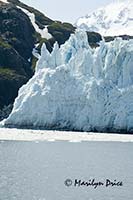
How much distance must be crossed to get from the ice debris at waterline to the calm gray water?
505 inches

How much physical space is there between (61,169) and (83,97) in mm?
36790

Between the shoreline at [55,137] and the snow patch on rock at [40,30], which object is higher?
the snow patch on rock at [40,30]

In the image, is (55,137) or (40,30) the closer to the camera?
(55,137)

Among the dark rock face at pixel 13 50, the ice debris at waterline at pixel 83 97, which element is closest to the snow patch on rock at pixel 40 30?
the dark rock face at pixel 13 50

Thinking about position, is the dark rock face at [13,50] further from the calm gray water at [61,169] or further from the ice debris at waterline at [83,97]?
the calm gray water at [61,169]

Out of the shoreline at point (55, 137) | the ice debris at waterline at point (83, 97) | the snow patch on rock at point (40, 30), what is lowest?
the shoreline at point (55, 137)

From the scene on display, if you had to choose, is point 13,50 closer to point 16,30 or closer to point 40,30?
point 16,30

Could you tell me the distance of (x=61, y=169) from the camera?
140ft

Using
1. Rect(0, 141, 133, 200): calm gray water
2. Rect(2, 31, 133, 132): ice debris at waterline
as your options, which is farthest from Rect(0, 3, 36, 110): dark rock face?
Rect(0, 141, 133, 200): calm gray water

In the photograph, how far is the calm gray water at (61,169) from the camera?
109 ft

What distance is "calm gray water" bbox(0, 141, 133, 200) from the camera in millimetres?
33125

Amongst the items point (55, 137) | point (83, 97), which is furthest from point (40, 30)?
point (55, 137)

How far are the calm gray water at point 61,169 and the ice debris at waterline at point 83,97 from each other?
42.1ft

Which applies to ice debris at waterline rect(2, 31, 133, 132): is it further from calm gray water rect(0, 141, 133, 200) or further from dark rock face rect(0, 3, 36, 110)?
dark rock face rect(0, 3, 36, 110)
